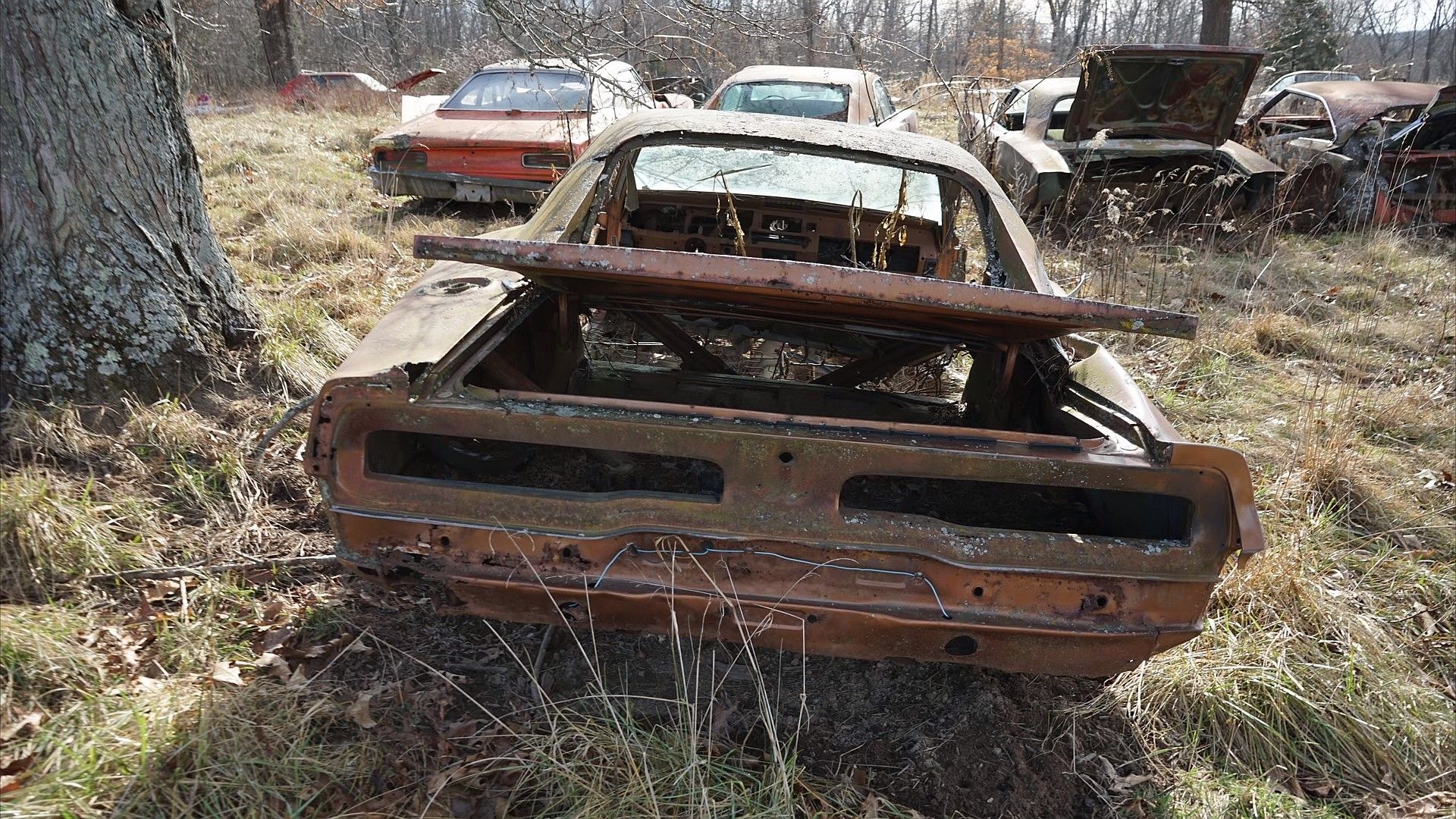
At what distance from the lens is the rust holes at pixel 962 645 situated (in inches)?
72.6

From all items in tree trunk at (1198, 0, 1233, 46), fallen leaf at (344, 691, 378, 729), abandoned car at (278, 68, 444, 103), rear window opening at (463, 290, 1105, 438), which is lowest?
fallen leaf at (344, 691, 378, 729)

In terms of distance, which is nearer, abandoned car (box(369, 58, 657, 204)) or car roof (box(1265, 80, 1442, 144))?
abandoned car (box(369, 58, 657, 204))

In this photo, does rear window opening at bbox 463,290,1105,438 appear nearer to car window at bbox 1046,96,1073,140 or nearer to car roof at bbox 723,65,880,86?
car roof at bbox 723,65,880,86

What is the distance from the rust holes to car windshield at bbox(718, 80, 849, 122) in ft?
18.3

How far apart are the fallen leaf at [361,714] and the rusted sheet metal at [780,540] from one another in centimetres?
39

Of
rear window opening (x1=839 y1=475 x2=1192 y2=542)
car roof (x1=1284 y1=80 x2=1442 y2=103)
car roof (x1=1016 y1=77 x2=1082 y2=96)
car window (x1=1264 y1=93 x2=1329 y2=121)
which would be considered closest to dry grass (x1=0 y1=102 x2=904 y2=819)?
rear window opening (x1=839 y1=475 x2=1192 y2=542)

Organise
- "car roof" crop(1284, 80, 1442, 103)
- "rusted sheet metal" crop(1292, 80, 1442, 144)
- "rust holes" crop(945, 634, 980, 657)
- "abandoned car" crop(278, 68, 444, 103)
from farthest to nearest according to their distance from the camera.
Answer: "abandoned car" crop(278, 68, 444, 103)
"car roof" crop(1284, 80, 1442, 103)
"rusted sheet metal" crop(1292, 80, 1442, 144)
"rust holes" crop(945, 634, 980, 657)

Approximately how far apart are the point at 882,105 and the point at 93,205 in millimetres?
6539

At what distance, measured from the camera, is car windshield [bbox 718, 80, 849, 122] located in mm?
6746

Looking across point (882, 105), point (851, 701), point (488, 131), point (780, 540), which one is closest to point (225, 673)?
point (780, 540)

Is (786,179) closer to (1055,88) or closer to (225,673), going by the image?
(225,673)

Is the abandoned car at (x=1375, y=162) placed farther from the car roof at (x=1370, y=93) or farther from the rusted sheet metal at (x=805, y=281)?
the rusted sheet metal at (x=805, y=281)

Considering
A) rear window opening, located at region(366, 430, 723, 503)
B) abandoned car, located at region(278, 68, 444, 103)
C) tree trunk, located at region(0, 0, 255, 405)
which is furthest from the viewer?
abandoned car, located at region(278, 68, 444, 103)

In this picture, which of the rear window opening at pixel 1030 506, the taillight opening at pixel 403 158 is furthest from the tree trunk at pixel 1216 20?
the rear window opening at pixel 1030 506
